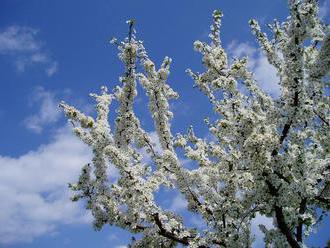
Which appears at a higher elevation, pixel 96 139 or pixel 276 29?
pixel 276 29

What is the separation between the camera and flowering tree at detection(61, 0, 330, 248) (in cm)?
1334

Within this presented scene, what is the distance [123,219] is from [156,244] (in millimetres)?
1772

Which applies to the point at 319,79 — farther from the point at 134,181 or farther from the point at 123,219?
the point at 123,219

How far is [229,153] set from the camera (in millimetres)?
16078

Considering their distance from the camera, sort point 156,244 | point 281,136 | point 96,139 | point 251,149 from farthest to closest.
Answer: point 156,244 < point 96,139 < point 281,136 < point 251,149

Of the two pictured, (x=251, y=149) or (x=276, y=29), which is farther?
(x=276, y=29)

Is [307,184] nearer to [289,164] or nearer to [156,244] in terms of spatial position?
[289,164]

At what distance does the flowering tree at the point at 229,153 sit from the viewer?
13336mm

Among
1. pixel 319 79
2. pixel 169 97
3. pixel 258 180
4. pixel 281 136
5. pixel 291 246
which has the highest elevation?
pixel 169 97

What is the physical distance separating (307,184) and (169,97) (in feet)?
18.0

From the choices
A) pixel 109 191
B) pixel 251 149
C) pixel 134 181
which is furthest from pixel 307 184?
pixel 109 191

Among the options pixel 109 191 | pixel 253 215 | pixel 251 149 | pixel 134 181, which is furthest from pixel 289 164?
pixel 109 191

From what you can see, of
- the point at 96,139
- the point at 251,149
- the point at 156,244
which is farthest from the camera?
the point at 156,244

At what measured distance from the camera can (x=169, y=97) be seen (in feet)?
54.4
